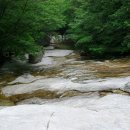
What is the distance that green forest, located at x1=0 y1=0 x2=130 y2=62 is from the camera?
1856 cm

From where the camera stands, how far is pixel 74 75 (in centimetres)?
1441

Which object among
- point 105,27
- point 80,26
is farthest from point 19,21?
point 80,26

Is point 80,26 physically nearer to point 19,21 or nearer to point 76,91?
point 19,21

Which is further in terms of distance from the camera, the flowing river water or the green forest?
the green forest

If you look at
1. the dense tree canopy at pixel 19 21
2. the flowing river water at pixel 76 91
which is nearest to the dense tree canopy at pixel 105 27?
the dense tree canopy at pixel 19 21

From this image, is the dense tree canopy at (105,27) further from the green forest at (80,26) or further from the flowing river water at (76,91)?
the flowing river water at (76,91)

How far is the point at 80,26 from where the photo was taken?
26.2 meters

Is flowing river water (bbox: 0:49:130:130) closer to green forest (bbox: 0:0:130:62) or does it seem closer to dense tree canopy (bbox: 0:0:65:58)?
dense tree canopy (bbox: 0:0:65:58)

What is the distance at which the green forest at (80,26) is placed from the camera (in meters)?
18.6

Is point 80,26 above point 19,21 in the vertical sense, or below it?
below

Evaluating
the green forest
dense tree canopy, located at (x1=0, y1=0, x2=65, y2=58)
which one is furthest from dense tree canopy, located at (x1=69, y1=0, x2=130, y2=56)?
dense tree canopy, located at (x1=0, y1=0, x2=65, y2=58)

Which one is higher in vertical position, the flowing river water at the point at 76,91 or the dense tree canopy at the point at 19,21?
the dense tree canopy at the point at 19,21

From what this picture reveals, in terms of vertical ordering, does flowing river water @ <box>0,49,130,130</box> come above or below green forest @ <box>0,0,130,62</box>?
below

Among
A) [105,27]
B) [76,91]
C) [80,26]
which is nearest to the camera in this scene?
[76,91]
